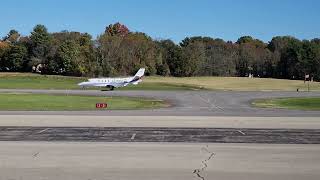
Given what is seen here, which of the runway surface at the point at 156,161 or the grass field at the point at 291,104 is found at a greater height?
the runway surface at the point at 156,161

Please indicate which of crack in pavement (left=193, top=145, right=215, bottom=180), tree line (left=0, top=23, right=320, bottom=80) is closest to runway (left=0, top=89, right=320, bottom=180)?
crack in pavement (left=193, top=145, right=215, bottom=180)

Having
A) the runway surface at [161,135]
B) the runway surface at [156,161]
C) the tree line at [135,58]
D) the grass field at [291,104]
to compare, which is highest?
the tree line at [135,58]

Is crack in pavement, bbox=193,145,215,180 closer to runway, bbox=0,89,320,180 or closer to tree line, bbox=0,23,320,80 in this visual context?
runway, bbox=0,89,320,180

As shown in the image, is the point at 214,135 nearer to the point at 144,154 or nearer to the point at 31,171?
the point at 144,154

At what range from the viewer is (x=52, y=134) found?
78.0 feet

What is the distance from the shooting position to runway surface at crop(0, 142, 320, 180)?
13477mm

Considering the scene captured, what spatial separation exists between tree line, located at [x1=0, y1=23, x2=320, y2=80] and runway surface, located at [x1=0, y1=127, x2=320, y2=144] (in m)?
106

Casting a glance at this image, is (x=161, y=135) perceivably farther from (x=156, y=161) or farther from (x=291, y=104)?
(x=291, y=104)

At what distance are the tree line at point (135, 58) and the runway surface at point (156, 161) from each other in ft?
372

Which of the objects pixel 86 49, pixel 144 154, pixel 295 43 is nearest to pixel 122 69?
pixel 86 49

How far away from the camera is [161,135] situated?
23672mm

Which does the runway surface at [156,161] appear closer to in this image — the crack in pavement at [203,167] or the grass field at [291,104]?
the crack in pavement at [203,167]

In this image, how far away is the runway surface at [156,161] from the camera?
13.5 m

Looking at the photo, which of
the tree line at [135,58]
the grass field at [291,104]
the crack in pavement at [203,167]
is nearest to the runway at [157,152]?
the crack in pavement at [203,167]
